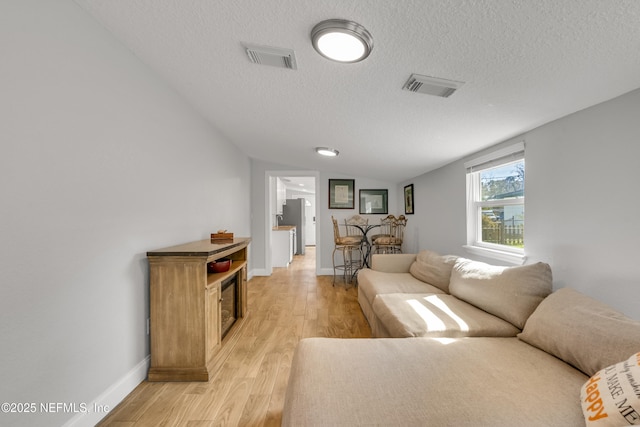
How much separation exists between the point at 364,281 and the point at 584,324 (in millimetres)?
1952

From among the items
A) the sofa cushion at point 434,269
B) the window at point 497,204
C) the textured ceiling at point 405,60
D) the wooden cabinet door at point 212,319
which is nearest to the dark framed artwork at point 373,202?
the sofa cushion at point 434,269

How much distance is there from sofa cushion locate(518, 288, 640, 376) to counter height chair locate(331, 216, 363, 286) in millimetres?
2963

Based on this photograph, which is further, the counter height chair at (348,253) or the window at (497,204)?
the counter height chair at (348,253)

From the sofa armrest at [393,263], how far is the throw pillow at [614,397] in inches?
94.0

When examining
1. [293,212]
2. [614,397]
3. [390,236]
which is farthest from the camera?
[293,212]

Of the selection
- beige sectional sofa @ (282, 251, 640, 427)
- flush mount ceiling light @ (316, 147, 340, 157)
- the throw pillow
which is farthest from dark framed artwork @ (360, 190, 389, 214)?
the throw pillow

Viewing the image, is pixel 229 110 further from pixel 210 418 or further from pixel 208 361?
pixel 210 418

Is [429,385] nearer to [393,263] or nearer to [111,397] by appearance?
[111,397]

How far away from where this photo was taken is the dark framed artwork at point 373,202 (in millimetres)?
5152

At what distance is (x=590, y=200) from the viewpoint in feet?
5.22

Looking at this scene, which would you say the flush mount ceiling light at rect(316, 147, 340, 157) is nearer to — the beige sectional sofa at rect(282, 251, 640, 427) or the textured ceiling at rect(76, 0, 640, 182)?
the textured ceiling at rect(76, 0, 640, 182)

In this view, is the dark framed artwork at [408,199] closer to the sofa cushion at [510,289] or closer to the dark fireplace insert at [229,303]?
the sofa cushion at [510,289]

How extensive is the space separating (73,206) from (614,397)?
2.44 meters

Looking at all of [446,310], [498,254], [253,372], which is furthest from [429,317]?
[253,372]
